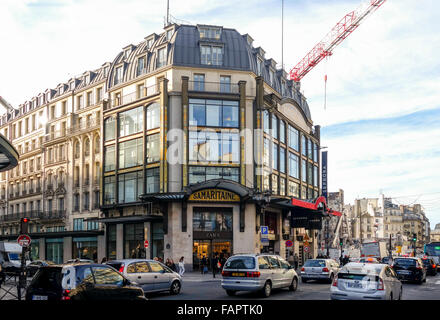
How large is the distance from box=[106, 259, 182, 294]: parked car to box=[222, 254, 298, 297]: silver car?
2.38 meters

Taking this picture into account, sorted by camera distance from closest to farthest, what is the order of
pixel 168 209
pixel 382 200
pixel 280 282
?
pixel 280 282 → pixel 168 209 → pixel 382 200

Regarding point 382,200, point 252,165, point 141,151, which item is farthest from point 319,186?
point 382,200

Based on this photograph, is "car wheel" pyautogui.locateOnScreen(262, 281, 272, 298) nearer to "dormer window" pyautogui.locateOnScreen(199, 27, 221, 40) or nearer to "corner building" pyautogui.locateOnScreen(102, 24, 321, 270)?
"corner building" pyautogui.locateOnScreen(102, 24, 321, 270)

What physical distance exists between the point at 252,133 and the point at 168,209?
10.4 meters

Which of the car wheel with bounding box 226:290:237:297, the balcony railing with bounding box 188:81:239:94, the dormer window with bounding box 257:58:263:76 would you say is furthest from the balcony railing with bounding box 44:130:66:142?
the car wheel with bounding box 226:290:237:297

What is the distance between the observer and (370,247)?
61.8 metres

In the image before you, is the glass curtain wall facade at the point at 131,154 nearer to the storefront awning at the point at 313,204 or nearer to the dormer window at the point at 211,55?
the dormer window at the point at 211,55

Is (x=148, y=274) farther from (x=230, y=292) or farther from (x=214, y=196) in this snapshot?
(x=214, y=196)

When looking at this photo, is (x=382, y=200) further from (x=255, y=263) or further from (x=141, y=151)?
(x=255, y=263)

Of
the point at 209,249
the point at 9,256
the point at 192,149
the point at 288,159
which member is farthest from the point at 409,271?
the point at 9,256

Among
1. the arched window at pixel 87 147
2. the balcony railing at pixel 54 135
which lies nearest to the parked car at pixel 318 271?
the arched window at pixel 87 147

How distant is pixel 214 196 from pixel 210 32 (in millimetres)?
16439

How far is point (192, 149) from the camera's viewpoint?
44.2 metres

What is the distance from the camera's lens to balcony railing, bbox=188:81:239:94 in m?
45.8
